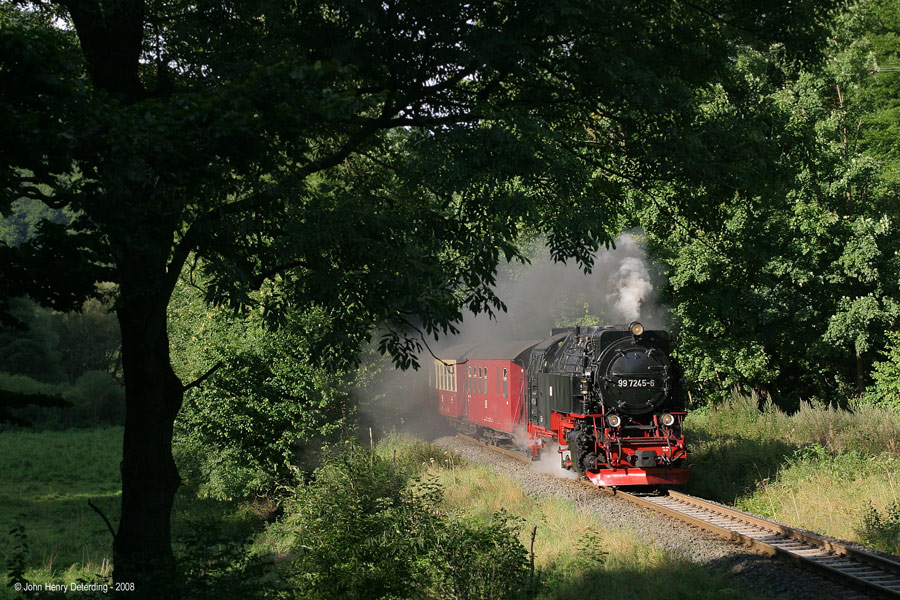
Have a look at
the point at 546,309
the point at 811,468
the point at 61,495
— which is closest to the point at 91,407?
the point at 61,495

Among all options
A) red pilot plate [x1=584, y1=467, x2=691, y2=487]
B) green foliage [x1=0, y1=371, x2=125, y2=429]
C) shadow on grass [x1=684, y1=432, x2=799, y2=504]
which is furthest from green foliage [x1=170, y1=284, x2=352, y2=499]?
green foliage [x1=0, y1=371, x2=125, y2=429]

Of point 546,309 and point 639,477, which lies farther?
point 546,309

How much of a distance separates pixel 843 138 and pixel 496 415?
15318 millimetres

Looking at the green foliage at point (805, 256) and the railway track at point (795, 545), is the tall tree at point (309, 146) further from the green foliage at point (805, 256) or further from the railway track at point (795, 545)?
the green foliage at point (805, 256)

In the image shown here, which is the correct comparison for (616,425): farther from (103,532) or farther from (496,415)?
(103,532)

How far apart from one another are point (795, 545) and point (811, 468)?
4.30 m

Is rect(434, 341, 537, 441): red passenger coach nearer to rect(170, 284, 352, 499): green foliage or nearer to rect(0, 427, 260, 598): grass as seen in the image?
rect(170, 284, 352, 499): green foliage

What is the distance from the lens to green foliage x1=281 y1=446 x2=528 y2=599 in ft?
25.6

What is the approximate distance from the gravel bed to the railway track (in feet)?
0.45

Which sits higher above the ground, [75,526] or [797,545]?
[797,545]

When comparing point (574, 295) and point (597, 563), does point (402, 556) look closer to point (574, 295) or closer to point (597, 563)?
point (597, 563)

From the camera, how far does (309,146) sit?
331 inches

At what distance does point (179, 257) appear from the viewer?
7926 mm

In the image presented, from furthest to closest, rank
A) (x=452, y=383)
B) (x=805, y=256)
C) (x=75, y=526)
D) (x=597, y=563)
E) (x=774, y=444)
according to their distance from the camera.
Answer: (x=452, y=383), (x=805, y=256), (x=75, y=526), (x=774, y=444), (x=597, y=563)
